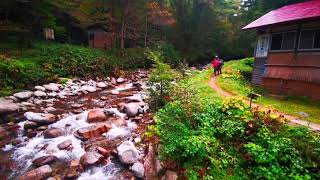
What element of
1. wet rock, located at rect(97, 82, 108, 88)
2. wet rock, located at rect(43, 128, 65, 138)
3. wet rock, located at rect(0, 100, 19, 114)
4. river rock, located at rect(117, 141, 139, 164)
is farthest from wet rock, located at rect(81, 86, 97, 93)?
river rock, located at rect(117, 141, 139, 164)

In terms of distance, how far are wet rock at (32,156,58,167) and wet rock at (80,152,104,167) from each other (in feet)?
3.07

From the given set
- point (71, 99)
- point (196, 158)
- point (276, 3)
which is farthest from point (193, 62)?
point (196, 158)

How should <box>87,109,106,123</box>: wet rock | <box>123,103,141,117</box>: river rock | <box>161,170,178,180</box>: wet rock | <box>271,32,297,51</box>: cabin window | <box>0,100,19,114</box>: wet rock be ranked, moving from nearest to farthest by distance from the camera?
<box>161,170,178,180</box>: wet rock, <box>0,100,19,114</box>: wet rock, <box>87,109,106,123</box>: wet rock, <box>123,103,141,117</box>: river rock, <box>271,32,297,51</box>: cabin window

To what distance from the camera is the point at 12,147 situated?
8547 millimetres

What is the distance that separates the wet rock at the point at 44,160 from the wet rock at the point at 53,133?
163cm

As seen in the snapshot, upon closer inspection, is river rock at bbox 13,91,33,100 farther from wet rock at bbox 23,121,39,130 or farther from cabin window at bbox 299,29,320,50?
cabin window at bbox 299,29,320,50

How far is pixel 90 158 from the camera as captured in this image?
25.5ft

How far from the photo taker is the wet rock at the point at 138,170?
7108 mm

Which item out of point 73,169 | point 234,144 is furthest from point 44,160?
point 234,144

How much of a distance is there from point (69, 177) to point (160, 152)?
2791 mm

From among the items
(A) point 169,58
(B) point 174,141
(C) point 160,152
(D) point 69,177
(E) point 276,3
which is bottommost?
(D) point 69,177

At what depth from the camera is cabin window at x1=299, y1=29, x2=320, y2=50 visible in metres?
12.7

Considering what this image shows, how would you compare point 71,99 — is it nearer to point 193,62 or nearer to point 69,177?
point 69,177

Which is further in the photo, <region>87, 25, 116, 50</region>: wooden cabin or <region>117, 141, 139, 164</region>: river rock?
<region>87, 25, 116, 50</region>: wooden cabin
